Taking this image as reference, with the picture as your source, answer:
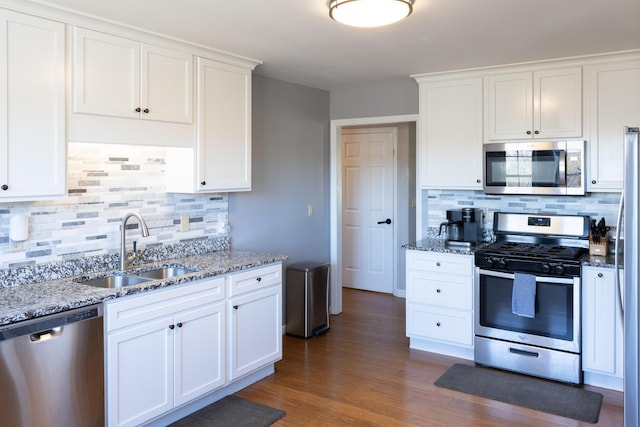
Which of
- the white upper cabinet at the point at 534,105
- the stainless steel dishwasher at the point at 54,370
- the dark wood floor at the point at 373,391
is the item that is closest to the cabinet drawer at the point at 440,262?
the dark wood floor at the point at 373,391

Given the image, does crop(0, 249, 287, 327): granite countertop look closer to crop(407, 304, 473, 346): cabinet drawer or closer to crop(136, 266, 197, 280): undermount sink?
crop(136, 266, 197, 280): undermount sink

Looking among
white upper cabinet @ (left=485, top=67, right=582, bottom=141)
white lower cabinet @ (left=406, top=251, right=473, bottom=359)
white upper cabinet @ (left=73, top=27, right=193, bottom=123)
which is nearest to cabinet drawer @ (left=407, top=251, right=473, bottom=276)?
white lower cabinet @ (left=406, top=251, right=473, bottom=359)

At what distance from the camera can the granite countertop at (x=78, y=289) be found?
2.26m

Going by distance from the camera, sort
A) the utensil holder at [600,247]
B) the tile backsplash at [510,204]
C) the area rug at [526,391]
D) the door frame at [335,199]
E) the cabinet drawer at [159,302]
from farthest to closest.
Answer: the door frame at [335,199] < the tile backsplash at [510,204] < the utensil holder at [600,247] < the area rug at [526,391] < the cabinet drawer at [159,302]

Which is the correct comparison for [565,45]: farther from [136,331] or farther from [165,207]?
[136,331]

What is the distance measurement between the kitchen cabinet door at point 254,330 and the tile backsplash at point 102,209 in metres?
0.71

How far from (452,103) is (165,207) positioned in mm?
2406

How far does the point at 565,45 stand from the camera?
341 cm

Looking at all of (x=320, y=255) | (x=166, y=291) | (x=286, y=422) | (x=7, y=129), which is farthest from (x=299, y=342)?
(x=7, y=129)

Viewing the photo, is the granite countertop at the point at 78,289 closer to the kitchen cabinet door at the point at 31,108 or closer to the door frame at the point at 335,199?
the kitchen cabinet door at the point at 31,108

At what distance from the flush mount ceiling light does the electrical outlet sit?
1.81 metres

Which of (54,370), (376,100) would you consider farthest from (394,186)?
(54,370)

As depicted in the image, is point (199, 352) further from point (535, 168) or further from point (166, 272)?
point (535, 168)

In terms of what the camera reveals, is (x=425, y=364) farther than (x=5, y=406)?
Yes
